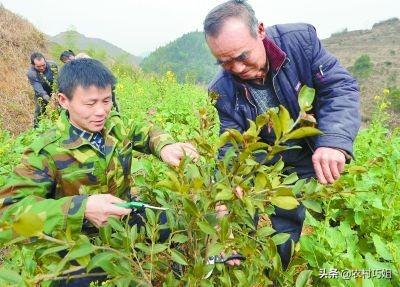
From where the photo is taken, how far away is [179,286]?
4.08ft

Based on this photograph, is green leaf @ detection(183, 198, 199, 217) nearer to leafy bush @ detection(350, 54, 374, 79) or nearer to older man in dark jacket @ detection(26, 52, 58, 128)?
older man in dark jacket @ detection(26, 52, 58, 128)

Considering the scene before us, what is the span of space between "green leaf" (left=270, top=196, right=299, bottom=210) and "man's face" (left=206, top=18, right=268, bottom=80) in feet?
3.02

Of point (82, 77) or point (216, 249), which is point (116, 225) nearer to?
point (216, 249)

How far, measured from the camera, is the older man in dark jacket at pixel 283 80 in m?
1.70

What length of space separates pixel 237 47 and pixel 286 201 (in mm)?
940

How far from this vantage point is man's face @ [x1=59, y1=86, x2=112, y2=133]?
1.79 meters

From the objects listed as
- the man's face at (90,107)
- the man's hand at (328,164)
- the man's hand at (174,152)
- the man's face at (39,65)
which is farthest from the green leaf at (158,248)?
the man's face at (39,65)

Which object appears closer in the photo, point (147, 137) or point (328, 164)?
point (328, 164)

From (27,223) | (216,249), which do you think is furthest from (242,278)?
(27,223)

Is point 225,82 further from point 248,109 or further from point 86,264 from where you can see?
point 86,264

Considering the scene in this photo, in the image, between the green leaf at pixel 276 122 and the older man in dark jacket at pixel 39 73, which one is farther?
the older man in dark jacket at pixel 39 73

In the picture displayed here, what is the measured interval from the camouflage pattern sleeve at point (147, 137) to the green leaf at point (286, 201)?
91cm

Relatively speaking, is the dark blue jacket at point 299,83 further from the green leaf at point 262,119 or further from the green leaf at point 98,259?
the green leaf at point 98,259

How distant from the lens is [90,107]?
1.79 m
